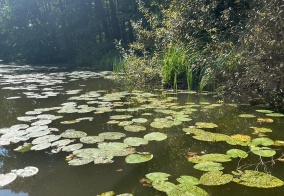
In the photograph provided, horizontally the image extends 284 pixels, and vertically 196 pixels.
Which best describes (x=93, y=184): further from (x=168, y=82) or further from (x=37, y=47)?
(x=37, y=47)

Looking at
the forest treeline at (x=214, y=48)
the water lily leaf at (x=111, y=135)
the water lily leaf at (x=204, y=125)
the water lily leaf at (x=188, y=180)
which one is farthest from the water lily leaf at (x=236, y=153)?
the forest treeline at (x=214, y=48)

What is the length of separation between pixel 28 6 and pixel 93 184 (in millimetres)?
22781

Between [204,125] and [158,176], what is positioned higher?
[204,125]

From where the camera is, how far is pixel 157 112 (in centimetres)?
338

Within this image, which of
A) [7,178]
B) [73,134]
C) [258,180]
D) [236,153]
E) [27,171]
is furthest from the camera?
[73,134]

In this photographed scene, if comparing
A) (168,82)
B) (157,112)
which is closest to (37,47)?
(168,82)

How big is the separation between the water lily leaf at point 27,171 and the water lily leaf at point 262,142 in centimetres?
159

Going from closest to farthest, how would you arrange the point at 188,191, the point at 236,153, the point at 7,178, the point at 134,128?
the point at 188,191 < the point at 7,178 < the point at 236,153 < the point at 134,128

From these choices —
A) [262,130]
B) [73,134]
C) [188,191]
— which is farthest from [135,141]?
[262,130]

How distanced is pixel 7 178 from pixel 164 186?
0.96m

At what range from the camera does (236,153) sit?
194 centimetres

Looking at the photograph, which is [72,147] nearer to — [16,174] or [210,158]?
[16,174]

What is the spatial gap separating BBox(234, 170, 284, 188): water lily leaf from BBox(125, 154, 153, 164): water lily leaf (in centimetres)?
60

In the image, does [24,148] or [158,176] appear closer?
[158,176]
